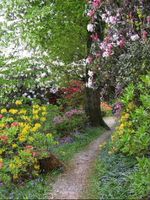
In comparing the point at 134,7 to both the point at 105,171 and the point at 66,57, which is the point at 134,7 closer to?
the point at 105,171

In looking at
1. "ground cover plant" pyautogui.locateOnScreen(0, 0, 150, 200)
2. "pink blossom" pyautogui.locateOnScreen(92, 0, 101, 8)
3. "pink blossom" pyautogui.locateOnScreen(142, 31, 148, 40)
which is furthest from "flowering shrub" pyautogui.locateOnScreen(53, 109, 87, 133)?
"pink blossom" pyautogui.locateOnScreen(142, 31, 148, 40)

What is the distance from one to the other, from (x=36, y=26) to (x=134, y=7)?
20.6ft

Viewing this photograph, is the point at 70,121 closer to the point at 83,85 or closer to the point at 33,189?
the point at 83,85

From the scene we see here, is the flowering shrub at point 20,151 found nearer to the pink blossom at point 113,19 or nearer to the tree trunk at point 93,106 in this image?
the pink blossom at point 113,19

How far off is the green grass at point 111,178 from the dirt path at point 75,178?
232mm

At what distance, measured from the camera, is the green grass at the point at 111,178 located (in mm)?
10232

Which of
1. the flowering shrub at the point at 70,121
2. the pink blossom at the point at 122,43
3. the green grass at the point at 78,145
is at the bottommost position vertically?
the green grass at the point at 78,145

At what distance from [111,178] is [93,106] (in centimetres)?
1035

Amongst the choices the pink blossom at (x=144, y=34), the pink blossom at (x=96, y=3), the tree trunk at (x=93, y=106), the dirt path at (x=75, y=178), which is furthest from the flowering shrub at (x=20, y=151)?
the tree trunk at (x=93, y=106)

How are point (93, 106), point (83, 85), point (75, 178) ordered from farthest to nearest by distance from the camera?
point (83, 85)
point (93, 106)
point (75, 178)

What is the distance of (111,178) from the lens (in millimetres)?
11469

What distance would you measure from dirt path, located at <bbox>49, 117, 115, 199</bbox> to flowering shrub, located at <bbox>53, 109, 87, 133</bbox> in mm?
4135

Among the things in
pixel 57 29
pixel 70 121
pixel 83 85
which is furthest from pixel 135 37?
pixel 83 85

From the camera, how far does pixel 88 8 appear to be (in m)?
15.0
